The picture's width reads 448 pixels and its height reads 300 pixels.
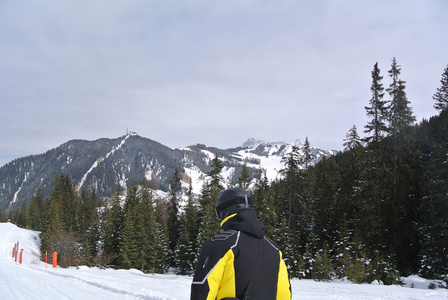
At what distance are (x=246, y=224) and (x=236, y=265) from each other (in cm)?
38

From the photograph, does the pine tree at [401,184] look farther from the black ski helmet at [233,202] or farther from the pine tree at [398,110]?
the black ski helmet at [233,202]

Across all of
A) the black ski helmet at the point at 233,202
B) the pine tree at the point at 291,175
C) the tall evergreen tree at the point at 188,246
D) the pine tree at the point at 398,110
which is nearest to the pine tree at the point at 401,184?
the pine tree at the point at 398,110

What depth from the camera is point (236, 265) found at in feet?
8.63

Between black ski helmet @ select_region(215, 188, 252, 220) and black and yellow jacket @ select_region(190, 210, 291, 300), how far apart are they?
0.42 feet


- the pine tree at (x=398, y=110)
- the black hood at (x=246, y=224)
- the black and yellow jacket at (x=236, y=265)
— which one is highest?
the pine tree at (x=398, y=110)

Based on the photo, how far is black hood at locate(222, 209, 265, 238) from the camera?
109 inches

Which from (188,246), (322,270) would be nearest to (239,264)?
(322,270)

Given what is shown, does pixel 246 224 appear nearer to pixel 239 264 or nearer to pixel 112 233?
pixel 239 264

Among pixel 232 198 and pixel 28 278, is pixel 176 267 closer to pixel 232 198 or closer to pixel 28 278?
pixel 28 278

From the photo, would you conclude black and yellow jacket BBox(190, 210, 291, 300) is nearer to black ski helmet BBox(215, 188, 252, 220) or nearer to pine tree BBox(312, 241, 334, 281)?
black ski helmet BBox(215, 188, 252, 220)

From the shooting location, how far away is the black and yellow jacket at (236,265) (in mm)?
2557

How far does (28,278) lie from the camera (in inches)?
472

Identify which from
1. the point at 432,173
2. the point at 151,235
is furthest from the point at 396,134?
the point at 151,235

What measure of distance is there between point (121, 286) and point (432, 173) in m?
25.2
